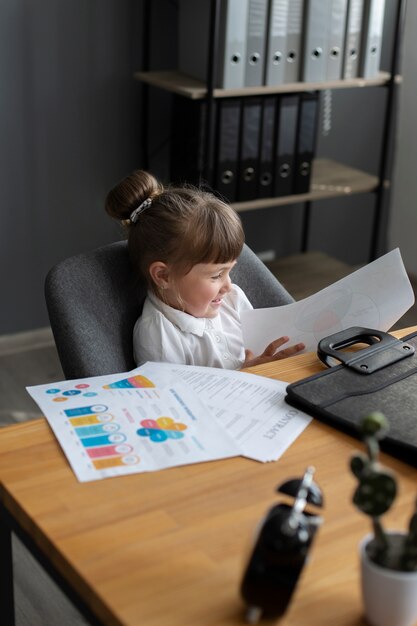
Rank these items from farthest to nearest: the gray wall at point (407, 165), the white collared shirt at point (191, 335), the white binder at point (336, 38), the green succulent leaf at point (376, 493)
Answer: the gray wall at point (407, 165) < the white binder at point (336, 38) < the white collared shirt at point (191, 335) < the green succulent leaf at point (376, 493)

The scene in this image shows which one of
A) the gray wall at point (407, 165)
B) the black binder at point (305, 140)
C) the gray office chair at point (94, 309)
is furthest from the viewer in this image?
the gray wall at point (407, 165)

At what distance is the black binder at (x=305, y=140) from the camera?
10.3 ft

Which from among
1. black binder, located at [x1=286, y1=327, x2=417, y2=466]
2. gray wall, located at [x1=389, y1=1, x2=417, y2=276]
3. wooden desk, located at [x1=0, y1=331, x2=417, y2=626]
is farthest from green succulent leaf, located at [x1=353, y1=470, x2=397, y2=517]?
gray wall, located at [x1=389, y1=1, x2=417, y2=276]

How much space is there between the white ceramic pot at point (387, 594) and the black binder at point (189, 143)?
207 cm

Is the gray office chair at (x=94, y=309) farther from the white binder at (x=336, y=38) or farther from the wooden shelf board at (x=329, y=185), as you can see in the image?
the white binder at (x=336, y=38)

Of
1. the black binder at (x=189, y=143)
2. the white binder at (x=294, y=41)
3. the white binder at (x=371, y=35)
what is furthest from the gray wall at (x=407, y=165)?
the black binder at (x=189, y=143)

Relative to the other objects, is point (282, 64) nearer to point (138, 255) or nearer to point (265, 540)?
point (138, 255)

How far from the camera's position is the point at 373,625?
2.96 ft

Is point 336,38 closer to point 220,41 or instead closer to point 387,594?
point 220,41

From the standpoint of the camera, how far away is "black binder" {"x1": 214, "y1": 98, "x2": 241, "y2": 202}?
9.66 ft

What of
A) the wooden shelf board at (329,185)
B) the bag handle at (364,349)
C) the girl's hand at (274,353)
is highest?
the bag handle at (364,349)

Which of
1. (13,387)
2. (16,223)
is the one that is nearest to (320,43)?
(16,223)

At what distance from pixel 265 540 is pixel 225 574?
0.41ft

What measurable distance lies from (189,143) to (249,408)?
180 centimetres
